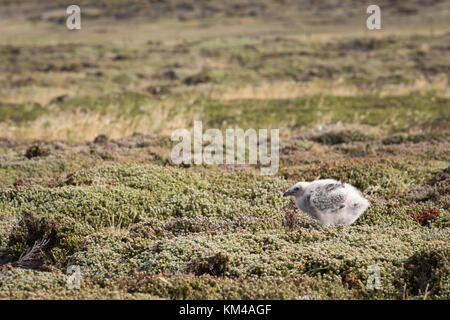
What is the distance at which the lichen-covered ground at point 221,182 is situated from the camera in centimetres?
763

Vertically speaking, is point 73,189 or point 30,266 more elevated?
point 73,189

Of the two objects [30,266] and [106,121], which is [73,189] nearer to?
[30,266]

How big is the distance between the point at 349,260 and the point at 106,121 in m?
17.9

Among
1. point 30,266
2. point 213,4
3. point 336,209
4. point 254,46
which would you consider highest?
point 213,4

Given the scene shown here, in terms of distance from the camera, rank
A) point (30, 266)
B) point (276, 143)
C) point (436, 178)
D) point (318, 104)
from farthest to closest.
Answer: point (318, 104) < point (276, 143) < point (436, 178) < point (30, 266)

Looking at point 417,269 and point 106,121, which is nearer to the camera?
point 417,269

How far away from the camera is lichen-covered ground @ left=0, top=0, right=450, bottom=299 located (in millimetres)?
7633

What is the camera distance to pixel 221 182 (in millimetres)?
12781

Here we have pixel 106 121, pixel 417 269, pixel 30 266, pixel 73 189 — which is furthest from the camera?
pixel 106 121

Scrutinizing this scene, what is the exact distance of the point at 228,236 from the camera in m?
9.12

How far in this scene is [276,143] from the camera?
18812mm
